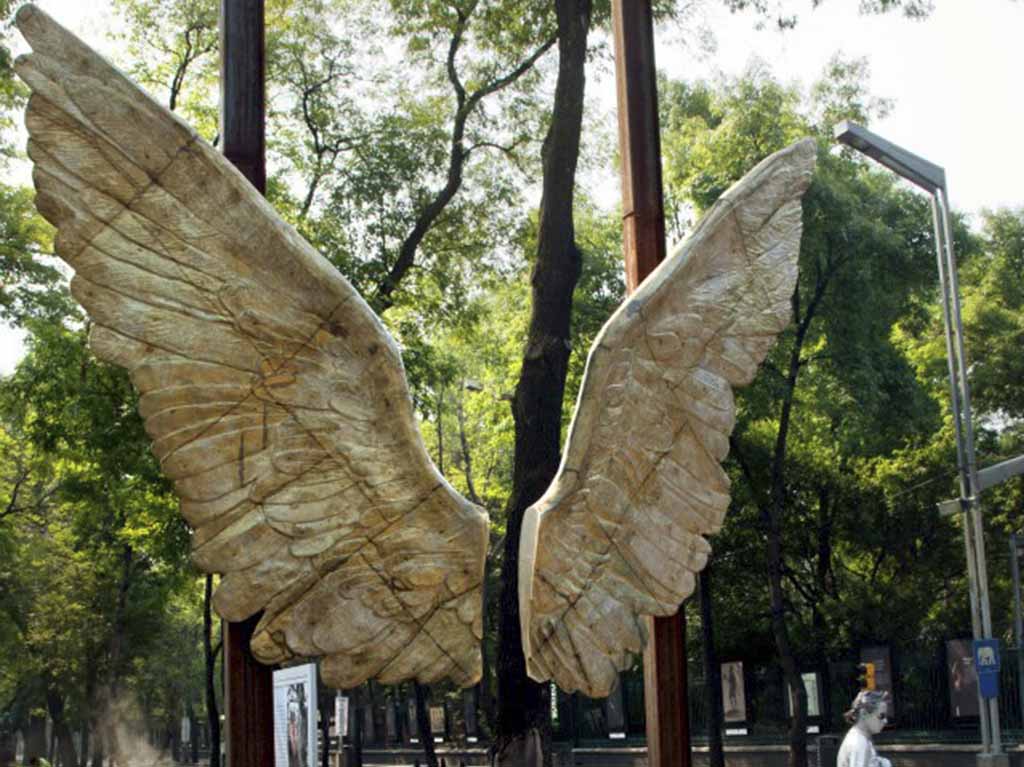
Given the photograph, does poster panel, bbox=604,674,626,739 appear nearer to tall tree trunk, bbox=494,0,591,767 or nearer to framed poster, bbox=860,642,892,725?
framed poster, bbox=860,642,892,725

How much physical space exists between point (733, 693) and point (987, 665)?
6.17 meters

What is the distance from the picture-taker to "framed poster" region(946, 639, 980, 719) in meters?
17.2

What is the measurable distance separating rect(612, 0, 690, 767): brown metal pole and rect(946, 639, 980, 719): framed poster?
11705mm

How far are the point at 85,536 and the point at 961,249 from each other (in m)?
15.3

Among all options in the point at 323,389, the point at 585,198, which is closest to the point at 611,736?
the point at 585,198

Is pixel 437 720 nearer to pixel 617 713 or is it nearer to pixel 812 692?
pixel 617 713

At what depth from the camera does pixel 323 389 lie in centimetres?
523

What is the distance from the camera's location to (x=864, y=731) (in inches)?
274

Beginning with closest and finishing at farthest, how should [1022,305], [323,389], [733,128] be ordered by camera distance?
1. [323,389]
2. [733,128]
3. [1022,305]

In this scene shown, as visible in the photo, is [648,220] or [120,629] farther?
[120,629]

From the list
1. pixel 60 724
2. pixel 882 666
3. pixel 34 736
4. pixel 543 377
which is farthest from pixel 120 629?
pixel 34 736

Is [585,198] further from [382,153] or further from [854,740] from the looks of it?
[854,740]

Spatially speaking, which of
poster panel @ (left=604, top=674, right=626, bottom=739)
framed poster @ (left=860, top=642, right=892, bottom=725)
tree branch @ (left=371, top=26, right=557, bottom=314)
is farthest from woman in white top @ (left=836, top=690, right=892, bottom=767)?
poster panel @ (left=604, top=674, right=626, bottom=739)

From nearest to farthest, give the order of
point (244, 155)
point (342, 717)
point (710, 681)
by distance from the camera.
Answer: point (244, 155)
point (710, 681)
point (342, 717)
